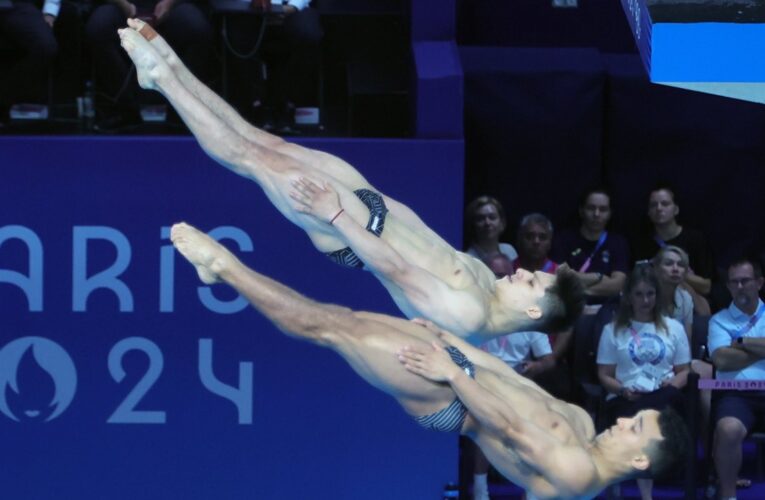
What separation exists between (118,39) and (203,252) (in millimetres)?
3305

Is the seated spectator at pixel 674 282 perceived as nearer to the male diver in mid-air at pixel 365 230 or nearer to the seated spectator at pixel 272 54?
the male diver in mid-air at pixel 365 230

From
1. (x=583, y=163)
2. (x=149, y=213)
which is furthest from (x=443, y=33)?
(x=149, y=213)

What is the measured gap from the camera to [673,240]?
10.0m

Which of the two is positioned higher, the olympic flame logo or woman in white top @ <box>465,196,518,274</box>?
woman in white top @ <box>465,196,518,274</box>

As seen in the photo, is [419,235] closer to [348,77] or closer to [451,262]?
[451,262]

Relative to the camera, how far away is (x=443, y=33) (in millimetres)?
9797

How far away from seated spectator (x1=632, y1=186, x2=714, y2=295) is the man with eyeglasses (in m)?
0.58

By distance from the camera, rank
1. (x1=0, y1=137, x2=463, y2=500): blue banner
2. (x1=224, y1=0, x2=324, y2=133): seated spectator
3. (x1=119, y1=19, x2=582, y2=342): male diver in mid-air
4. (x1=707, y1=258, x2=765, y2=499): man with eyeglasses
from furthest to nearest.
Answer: (x1=224, y1=0, x2=324, y2=133): seated spectator
(x1=0, y1=137, x2=463, y2=500): blue banner
(x1=707, y1=258, x2=765, y2=499): man with eyeglasses
(x1=119, y1=19, x2=582, y2=342): male diver in mid-air

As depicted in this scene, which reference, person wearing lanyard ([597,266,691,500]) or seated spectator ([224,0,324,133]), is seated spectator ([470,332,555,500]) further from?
seated spectator ([224,0,324,133])

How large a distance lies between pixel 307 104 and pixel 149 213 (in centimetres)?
172

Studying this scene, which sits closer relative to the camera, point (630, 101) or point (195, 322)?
point (195, 322)

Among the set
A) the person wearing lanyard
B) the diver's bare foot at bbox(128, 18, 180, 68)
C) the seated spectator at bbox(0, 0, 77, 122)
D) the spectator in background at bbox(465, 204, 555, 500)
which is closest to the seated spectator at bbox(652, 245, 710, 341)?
the person wearing lanyard

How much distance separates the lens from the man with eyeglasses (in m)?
9.14

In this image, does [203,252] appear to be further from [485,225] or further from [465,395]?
[485,225]
